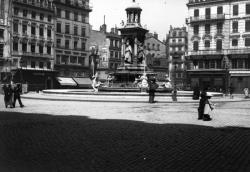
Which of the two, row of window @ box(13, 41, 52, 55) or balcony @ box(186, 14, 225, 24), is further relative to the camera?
balcony @ box(186, 14, 225, 24)

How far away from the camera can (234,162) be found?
7.64 m

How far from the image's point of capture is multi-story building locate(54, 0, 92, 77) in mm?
67375

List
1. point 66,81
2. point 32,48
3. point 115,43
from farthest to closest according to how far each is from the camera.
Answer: point 115,43, point 66,81, point 32,48

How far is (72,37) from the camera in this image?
70062 mm

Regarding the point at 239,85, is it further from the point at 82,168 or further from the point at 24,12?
the point at 82,168

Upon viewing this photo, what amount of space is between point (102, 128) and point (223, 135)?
4.28m

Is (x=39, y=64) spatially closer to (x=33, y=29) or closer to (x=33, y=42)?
(x=33, y=42)

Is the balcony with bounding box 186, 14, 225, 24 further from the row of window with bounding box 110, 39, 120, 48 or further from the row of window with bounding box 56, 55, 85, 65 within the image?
the row of window with bounding box 56, 55, 85, 65

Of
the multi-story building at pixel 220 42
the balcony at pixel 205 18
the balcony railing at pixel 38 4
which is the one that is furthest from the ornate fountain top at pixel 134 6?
A: the balcony railing at pixel 38 4

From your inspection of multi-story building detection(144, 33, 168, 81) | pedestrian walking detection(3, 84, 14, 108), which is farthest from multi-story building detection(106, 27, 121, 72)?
pedestrian walking detection(3, 84, 14, 108)

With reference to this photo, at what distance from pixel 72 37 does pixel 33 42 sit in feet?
33.1

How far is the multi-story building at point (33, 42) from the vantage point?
194ft

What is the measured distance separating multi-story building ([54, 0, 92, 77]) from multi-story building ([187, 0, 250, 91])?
21955 mm

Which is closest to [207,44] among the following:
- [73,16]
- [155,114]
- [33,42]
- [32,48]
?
[73,16]
